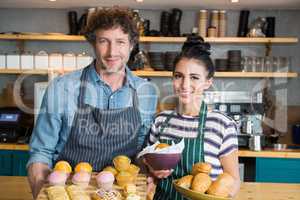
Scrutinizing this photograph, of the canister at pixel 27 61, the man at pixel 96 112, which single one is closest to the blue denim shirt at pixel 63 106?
the man at pixel 96 112

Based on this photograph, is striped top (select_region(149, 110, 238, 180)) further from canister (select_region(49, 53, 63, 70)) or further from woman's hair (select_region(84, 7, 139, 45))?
canister (select_region(49, 53, 63, 70))

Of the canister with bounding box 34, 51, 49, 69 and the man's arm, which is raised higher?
the canister with bounding box 34, 51, 49, 69

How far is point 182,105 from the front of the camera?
5.49 ft

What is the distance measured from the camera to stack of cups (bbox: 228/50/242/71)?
154 inches

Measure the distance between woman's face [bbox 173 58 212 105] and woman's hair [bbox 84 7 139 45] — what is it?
23 centimetres

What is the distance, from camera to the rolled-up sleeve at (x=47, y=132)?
63.5 inches

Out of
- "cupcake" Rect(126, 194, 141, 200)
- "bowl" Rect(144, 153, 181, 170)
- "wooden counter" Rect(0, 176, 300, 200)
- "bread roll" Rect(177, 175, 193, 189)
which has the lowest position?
"wooden counter" Rect(0, 176, 300, 200)

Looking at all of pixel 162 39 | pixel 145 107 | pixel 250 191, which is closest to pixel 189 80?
pixel 145 107

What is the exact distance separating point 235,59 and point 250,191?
1.89 meters

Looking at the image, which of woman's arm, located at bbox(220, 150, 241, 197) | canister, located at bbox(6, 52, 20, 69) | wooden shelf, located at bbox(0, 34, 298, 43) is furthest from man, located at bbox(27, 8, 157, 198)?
canister, located at bbox(6, 52, 20, 69)

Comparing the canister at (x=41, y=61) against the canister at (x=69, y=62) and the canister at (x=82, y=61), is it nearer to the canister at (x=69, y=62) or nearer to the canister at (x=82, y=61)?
the canister at (x=69, y=62)

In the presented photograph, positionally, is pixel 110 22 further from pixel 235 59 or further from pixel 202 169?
pixel 235 59

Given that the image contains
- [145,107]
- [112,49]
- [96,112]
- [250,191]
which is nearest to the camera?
[112,49]

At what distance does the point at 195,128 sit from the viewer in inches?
63.6
